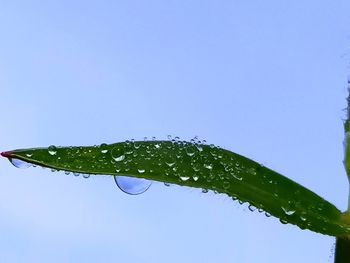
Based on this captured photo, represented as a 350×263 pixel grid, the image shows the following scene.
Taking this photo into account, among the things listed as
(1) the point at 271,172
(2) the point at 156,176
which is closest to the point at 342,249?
(1) the point at 271,172

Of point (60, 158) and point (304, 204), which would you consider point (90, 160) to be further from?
point (304, 204)

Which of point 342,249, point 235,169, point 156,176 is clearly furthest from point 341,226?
point 156,176

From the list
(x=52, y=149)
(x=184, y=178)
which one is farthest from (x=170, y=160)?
(x=52, y=149)

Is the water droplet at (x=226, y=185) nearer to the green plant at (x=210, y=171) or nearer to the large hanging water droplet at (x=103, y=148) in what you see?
the green plant at (x=210, y=171)

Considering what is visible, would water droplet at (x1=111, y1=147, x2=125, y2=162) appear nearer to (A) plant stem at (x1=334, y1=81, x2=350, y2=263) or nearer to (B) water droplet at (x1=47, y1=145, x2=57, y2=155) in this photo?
(B) water droplet at (x1=47, y1=145, x2=57, y2=155)

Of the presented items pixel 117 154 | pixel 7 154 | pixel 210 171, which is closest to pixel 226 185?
pixel 210 171

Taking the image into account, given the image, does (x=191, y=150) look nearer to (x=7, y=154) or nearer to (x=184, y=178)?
(x=184, y=178)

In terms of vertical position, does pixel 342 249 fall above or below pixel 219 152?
below

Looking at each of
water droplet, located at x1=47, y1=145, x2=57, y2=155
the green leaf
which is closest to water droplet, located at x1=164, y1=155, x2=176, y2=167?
the green leaf
